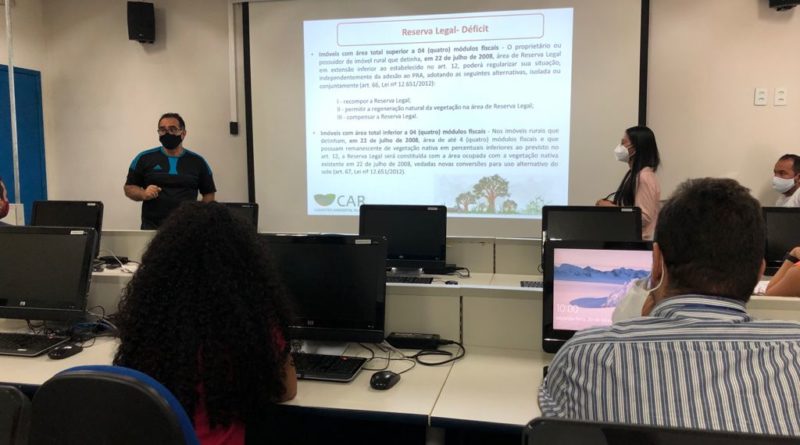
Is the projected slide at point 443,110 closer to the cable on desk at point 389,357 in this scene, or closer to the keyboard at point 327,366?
the cable on desk at point 389,357

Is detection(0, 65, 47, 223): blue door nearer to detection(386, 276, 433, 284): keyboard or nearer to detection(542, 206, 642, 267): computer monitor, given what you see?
detection(386, 276, 433, 284): keyboard

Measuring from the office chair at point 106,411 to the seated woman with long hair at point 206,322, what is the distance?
0.31 m

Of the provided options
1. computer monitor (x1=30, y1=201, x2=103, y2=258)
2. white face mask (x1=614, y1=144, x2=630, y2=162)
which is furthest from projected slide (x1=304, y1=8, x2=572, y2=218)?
computer monitor (x1=30, y1=201, x2=103, y2=258)

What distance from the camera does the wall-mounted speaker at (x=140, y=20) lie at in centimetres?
459

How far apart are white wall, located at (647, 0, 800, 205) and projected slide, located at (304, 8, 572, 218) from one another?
70 centimetres

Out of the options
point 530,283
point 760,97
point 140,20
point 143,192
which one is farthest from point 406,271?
point 140,20

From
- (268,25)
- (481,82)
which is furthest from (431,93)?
(268,25)

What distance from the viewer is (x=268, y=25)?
4.53m

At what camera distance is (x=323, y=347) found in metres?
1.98

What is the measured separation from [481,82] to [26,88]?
403cm

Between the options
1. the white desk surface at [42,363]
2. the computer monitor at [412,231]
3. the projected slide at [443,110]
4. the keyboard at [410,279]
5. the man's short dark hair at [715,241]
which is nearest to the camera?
the man's short dark hair at [715,241]

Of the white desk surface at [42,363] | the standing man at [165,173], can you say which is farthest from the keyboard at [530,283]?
the standing man at [165,173]

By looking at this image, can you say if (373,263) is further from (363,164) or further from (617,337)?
(363,164)

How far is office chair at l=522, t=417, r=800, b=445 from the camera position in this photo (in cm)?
69
